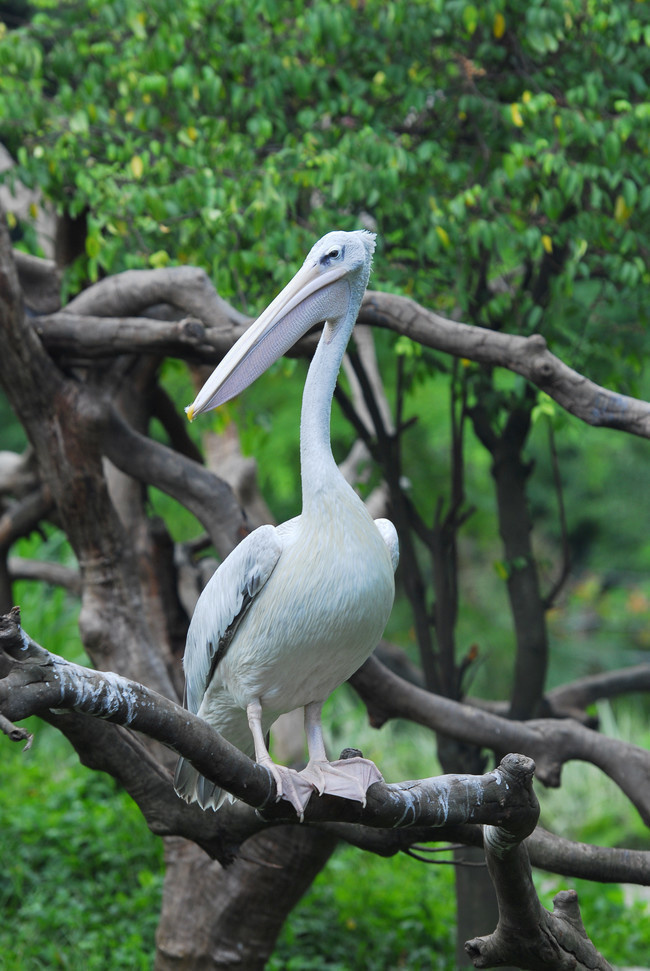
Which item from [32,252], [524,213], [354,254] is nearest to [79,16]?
[32,252]

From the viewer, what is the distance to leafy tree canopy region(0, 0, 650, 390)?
367 centimetres

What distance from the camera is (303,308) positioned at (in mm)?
2324

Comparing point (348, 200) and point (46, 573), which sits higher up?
point (348, 200)

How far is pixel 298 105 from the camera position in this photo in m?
4.41

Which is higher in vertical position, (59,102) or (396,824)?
(59,102)

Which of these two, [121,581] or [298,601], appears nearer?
[298,601]

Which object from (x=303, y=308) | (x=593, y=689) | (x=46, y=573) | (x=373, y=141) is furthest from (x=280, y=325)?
(x=46, y=573)

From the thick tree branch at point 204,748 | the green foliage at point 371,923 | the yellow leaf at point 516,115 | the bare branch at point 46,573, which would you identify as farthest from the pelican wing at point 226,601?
the bare branch at point 46,573

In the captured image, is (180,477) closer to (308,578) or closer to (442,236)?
(442,236)

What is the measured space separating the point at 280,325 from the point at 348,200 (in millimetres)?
1741

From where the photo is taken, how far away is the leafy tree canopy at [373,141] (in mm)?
3666

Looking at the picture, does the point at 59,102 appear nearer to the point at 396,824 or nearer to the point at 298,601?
the point at 298,601

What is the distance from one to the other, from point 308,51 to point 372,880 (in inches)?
163

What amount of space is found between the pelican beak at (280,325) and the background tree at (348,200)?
32.3 inches
